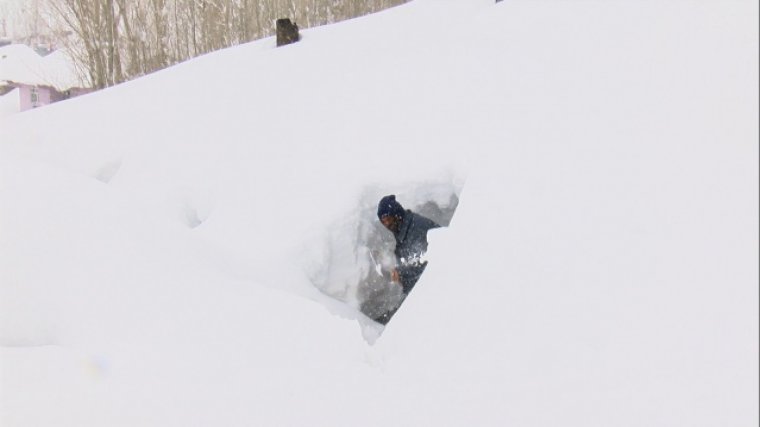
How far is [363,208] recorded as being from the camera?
3.41 metres

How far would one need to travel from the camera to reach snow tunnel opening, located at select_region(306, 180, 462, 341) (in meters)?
3.23

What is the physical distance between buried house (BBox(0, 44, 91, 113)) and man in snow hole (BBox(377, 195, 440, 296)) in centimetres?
1484

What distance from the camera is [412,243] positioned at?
3.16m

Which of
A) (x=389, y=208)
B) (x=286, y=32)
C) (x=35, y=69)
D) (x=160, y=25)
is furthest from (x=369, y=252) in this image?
(x=35, y=69)

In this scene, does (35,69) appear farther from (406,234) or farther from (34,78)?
(406,234)

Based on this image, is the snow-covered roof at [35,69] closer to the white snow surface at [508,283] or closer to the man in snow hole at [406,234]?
the man in snow hole at [406,234]

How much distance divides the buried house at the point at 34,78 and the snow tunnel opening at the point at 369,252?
14.5 meters

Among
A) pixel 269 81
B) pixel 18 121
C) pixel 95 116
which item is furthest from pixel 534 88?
pixel 18 121

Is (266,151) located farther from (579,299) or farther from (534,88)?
(579,299)

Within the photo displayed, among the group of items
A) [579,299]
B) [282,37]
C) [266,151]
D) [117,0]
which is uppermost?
[117,0]

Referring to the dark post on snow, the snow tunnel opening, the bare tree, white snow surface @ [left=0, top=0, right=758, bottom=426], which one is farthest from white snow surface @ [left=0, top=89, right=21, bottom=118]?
white snow surface @ [left=0, top=0, right=758, bottom=426]

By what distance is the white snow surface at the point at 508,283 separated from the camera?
51.5 inches

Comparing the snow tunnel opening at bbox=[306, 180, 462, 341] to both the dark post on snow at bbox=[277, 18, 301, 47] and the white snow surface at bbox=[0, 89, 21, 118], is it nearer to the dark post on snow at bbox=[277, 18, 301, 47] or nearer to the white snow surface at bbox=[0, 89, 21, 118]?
the dark post on snow at bbox=[277, 18, 301, 47]

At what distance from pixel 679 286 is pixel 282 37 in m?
6.04
